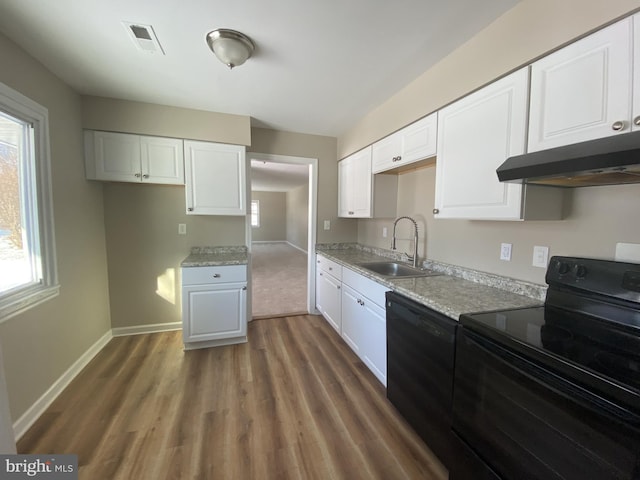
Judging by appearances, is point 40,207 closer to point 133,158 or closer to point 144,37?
point 133,158

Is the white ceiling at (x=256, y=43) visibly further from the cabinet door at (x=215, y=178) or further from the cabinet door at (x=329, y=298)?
the cabinet door at (x=329, y=298)

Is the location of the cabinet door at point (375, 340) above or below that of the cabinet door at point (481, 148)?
below

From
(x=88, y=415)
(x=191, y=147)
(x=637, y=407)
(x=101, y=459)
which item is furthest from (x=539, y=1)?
(x=88, y=415)

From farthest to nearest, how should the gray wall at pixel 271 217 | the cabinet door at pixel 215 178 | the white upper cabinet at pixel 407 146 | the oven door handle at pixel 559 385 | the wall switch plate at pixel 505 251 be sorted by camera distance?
the gray wall at pixel 271 217 < the cabinet door at pixel 215 178 < the white upper cabinet at pixel 407 146 < the wall switch plate at pixel 505 251 < the oven door handle at pixel 559 385

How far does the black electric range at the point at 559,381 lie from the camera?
0.72 m

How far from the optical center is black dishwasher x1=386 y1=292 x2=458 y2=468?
4.28ft

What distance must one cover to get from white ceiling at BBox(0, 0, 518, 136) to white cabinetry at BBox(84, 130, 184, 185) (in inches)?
14.8

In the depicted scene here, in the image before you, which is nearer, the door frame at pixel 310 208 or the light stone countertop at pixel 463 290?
the light stone countertop at pixel 463 290

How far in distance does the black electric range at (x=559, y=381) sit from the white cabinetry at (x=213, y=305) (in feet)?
6.84

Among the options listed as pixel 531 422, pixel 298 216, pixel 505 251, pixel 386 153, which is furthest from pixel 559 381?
pixel 298 216

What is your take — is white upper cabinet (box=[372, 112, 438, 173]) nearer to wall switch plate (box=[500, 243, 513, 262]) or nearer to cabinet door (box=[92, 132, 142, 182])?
wall switch plate (box=[500, 243, 513, 262])

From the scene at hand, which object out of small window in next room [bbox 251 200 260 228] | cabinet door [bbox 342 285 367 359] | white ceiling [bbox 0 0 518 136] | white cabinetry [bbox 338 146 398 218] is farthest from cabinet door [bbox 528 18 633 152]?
small window in next room [bbox 251 200 260 228]

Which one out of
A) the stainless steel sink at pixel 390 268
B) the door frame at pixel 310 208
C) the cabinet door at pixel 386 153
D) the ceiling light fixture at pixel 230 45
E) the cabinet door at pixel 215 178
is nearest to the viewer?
the ceiling light fixture at pixel 230 45

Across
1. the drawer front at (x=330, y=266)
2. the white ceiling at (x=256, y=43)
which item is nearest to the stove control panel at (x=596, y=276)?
the white ceiling at (x=256, y=43)
